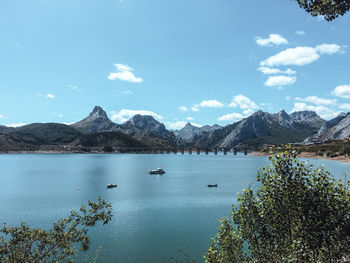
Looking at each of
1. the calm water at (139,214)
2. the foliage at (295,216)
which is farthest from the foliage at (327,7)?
the calm water at (139,214)

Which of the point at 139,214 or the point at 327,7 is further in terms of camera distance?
the point at 139,214

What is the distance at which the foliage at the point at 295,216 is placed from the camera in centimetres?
1560

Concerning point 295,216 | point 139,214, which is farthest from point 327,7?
point 139,214

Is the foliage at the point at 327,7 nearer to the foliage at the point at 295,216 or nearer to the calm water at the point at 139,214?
the foliage at the point at 295,216

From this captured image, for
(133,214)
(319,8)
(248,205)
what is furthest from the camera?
(133,214)

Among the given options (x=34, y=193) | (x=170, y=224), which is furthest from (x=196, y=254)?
(x=34, y=193)

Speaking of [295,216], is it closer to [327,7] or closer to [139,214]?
[327,7]

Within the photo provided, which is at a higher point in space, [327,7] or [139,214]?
[327,7]

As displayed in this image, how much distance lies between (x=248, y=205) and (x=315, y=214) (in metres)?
5.79

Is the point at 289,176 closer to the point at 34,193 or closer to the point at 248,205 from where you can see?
the point at 248,205

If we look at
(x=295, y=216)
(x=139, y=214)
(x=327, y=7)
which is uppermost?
(x=327, y=7)

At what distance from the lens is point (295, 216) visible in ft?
55.7

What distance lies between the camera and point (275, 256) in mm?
18312

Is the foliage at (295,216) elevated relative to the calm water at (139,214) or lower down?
elevated
